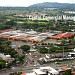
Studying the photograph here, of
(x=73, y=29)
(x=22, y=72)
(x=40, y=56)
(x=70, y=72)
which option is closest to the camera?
(x=70, y=72)

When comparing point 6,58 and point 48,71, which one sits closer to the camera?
point 48,71

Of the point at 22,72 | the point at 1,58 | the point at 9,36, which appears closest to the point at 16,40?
the point at 9,36

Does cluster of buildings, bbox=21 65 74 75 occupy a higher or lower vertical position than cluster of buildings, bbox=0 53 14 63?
lower

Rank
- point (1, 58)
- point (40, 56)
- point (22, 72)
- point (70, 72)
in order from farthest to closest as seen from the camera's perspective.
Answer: point (40, 56), point (1, 58), point (22, 72), point (70, 72)

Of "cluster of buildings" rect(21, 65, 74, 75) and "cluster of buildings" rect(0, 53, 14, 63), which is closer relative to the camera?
"cluster of buildings" rect(21, 65, 74, 75)

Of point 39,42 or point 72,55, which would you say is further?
point 39,42

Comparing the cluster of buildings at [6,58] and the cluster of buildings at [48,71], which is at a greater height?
the cluster of buildings at [6,58]

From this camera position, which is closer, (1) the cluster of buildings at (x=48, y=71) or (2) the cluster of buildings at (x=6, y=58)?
(1) the cluster of buildings at (x=48, y=71)

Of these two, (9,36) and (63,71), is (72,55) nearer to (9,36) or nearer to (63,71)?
(63,71)

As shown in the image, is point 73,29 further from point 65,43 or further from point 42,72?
point 42,72
